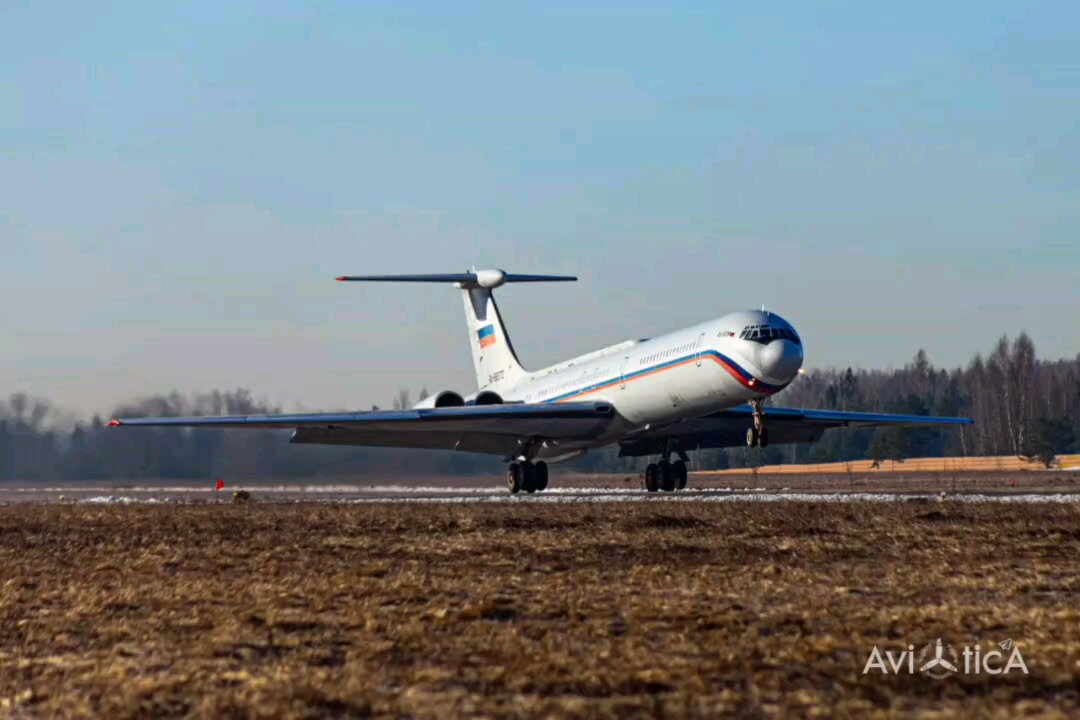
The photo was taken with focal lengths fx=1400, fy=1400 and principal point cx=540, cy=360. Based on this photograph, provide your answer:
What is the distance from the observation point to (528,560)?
17062 millimetres

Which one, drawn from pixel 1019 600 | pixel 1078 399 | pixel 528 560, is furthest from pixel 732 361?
pixel 1078 399

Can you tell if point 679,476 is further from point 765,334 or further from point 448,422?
point 765,334

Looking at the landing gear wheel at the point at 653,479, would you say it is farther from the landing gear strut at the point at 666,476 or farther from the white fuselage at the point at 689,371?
the white fuselage at the point at 689,371

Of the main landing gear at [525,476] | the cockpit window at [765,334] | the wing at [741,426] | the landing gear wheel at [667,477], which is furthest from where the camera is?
the main landing gear at [525,476]

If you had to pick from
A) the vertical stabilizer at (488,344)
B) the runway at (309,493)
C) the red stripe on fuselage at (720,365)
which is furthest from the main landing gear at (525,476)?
the vertical stabilizer at (488,344)

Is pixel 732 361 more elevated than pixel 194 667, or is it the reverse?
pixel 732 361

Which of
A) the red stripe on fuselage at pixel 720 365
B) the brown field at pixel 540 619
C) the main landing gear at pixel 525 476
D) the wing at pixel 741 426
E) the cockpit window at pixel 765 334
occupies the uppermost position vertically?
the cockpit window at pixel 765 334

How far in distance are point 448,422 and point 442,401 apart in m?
3.23

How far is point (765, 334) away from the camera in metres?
37.2

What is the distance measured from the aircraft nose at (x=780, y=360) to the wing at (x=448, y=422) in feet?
23.0

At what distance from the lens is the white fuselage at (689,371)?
37.1m

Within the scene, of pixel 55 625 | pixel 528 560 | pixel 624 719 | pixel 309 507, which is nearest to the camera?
pixel 624 719

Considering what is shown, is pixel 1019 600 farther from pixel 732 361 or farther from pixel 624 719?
pixel 732 361

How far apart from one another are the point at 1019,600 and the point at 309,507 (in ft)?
71.0
